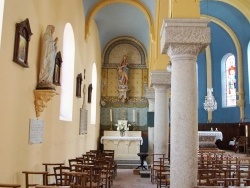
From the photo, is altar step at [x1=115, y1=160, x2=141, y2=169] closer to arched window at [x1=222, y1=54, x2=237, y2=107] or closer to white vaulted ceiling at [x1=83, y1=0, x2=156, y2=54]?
white vaulted ceiling at [x1=83, y1=0, x2=156, y2=54]

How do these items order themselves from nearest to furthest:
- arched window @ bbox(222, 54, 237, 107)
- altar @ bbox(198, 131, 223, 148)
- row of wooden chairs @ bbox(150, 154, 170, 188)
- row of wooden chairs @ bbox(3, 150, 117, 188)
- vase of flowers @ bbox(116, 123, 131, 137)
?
1. row of wooden chairs @ bbox(3, 150, 117, 188)
2. row of wooden chairs @ bbox(150, 154, 170, 188)
3. vase of flowers @ bbox(116, 123, 131, 137)
4. altar @ bbox(198, 131, 223, 148)
5. arched window @ bbox(222, 54, 237, 107)

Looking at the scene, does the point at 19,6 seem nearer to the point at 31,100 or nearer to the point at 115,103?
the point at 31,100

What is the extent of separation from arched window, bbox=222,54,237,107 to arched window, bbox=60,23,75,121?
41.9 feet

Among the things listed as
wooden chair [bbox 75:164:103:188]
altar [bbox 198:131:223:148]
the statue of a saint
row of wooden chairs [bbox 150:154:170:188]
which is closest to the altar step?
altar [bbox 198:131:223:148]

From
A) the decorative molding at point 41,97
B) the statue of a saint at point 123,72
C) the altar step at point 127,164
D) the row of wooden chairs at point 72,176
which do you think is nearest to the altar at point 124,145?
the altar step at point 127,164

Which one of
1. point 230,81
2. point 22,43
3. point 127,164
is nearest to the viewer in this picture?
point 22,43

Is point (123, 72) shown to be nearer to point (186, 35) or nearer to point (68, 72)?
point (68, 72)

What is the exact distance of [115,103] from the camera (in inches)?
735

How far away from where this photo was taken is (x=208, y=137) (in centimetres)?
1691

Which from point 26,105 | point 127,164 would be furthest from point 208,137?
point 26,105

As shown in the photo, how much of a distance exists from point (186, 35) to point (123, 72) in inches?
503

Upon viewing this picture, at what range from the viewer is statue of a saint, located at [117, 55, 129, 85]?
18.6 meters

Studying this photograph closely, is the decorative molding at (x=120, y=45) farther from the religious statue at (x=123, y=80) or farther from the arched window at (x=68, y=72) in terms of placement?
the arched window at (x=68, y=72)

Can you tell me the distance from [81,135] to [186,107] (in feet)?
24.5
